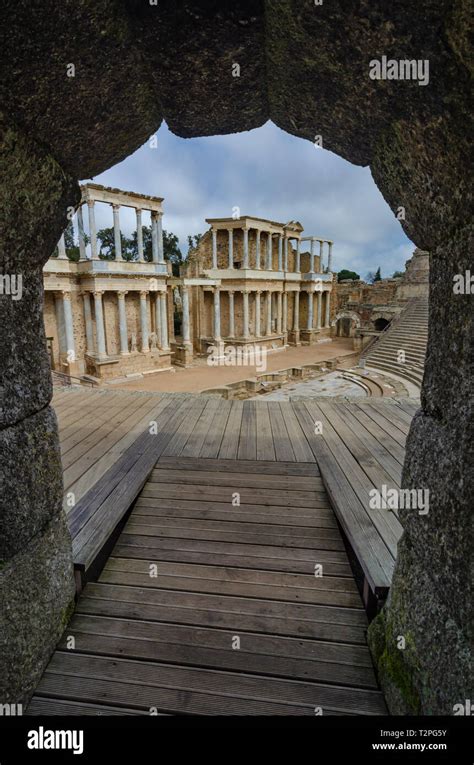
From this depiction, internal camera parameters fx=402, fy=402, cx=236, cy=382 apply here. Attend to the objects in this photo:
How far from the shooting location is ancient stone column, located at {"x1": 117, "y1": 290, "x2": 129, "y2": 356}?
20.9 metres

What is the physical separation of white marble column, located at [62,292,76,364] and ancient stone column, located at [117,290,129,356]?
7.95 feet

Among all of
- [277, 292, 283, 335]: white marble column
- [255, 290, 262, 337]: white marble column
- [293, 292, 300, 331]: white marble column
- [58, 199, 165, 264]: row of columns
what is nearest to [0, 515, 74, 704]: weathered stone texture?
[58, 199, 165, 264]: row of columns

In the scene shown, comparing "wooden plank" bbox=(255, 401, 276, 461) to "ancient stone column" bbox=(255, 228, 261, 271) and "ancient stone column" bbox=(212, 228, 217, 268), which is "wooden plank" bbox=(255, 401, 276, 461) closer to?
"ancient stone column" bbox=(212, 228, 217, 268)

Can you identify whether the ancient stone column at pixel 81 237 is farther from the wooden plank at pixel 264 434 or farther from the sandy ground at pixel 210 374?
the wooden plank at pixel 264 434

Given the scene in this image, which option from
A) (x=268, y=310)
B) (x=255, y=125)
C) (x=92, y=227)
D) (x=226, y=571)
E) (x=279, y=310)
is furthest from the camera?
(x=279, y=310)

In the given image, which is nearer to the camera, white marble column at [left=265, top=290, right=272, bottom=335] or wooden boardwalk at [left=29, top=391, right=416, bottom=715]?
wooden boardwalk at [left=29, top=391, right=416, bottom=715]

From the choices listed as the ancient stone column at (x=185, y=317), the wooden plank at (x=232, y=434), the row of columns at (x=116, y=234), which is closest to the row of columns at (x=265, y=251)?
the ancient stone column at (x=185, y=317)

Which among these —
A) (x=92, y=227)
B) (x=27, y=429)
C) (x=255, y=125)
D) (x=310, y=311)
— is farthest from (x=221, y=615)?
(x=310, y=311)

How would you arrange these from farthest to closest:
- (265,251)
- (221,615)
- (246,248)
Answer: (265,251) → (246,248) → (221,615)

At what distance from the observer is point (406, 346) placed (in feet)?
71.9

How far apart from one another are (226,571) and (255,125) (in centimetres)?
302

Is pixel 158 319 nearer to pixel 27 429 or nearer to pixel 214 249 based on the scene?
Answer: pixel 214 249

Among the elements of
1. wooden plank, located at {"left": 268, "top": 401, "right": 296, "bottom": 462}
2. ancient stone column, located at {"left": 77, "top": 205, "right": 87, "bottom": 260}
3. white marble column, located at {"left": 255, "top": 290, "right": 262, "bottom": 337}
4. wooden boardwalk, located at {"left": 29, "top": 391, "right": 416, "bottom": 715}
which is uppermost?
ancient stone column, located at {"left": 77, "top": 205, "right": 87, "bottom": 260}

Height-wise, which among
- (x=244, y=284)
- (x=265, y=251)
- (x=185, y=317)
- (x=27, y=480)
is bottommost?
(x=27, y=480)
